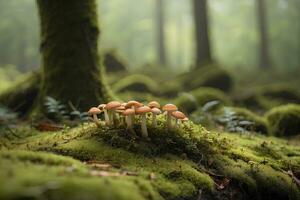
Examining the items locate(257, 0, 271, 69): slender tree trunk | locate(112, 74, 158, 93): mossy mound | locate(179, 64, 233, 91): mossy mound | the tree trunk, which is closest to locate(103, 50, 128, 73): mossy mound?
locate(112, 74, 158, 93): mossy mound

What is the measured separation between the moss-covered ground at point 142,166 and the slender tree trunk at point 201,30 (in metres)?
10.0

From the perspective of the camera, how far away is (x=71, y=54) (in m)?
6.98

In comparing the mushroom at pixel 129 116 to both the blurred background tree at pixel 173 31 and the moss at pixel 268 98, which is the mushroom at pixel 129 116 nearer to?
the moss at pixel 268 98

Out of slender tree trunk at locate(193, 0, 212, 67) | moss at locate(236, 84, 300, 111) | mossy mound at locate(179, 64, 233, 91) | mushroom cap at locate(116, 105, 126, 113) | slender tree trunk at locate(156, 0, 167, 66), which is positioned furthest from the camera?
slender tree trunk at locate(156, 0, 167, 66)

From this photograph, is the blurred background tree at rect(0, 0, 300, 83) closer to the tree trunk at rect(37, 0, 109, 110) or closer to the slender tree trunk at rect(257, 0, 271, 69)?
the slender tree trunk at rect(257, 0, 271, 69)

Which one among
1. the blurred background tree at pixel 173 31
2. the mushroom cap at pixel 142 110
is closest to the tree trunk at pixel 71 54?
the mushroom cap at pixel 142 110

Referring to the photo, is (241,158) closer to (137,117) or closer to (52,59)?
(137,117)

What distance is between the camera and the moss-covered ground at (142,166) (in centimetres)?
300

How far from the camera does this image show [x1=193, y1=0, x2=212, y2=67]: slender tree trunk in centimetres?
1555

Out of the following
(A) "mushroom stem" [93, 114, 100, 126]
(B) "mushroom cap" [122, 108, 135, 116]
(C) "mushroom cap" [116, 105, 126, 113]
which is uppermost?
(B) "mushroom cap" [122, 108, 135, 116]

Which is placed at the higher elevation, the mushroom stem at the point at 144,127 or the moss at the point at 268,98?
the mushroom stem at the point at 144,127

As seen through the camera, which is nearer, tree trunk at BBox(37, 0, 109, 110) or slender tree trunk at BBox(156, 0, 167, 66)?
tree trunk at BBox(37, 0, 109, 110)

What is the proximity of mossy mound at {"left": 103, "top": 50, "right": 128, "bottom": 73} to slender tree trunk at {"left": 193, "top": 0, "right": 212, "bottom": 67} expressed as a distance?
10.1 feet

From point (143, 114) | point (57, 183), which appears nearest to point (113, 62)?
point (143, 114)
